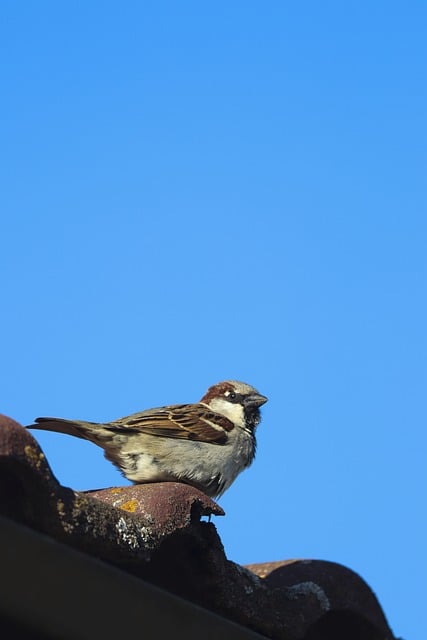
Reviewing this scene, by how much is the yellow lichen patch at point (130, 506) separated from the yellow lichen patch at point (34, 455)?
1.73 ft

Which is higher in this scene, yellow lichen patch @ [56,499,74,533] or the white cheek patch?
the white cheek patch

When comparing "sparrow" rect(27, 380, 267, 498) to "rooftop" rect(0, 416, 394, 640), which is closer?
"rooftop" rect(0, 416, 394, 640)

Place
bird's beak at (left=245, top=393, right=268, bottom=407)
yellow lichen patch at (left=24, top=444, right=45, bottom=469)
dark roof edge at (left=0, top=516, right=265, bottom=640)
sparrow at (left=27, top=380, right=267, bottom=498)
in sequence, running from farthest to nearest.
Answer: bird's beak at (left=245, top=393, right=268, bottom=407) → sparrow at (left=27, top=380, right=267, bottom=498) → yellow lichen patch at (left=24, top=444, right=45, bottom=469) → dark roof edge at (left=0, top=516, right=265, bottom=640)

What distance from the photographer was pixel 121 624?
75.9 inches

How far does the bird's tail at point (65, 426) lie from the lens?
12.0ft

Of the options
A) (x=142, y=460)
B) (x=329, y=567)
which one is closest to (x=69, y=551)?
(x=329, y=567)

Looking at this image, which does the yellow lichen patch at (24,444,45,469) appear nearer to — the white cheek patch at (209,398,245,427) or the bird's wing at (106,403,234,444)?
the bird's wing at (106,403,234,444)

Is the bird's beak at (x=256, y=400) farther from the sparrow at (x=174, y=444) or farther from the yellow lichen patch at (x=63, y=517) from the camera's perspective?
the yellow lichen patch at (x=63, y=517)

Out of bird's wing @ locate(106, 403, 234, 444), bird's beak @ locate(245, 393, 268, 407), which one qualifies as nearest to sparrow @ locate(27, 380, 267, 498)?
bird's wing @ locate(106, 403, 234, 444)

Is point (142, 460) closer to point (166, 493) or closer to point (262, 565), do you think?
point (262, 565)

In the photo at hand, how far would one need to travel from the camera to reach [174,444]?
3867 mm

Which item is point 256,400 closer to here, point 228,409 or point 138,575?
point 228,409

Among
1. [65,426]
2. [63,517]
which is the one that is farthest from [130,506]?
→ [65,426]

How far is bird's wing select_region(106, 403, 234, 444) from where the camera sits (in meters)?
3.95
